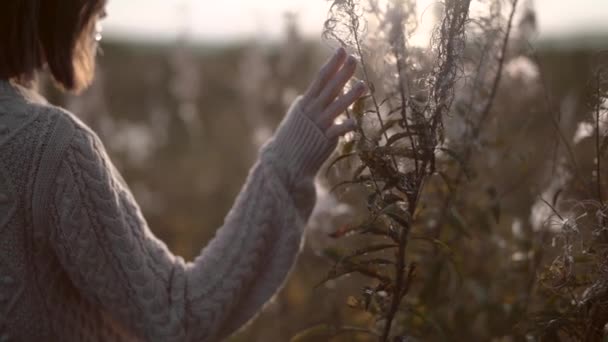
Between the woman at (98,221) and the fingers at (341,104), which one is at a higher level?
the fingers at (341,104)

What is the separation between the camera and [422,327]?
219 centimetres

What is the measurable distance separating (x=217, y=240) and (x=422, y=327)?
653 mm

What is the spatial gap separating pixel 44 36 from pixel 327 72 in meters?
0.75

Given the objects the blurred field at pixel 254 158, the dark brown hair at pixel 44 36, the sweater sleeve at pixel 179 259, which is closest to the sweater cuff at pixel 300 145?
the sweater sleeve at pixel 179 259

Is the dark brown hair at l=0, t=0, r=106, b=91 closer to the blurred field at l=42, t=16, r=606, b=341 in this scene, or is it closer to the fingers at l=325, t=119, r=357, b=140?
the fingers at l=325, t=119, r=357, b=140

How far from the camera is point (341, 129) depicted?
5.90 feet

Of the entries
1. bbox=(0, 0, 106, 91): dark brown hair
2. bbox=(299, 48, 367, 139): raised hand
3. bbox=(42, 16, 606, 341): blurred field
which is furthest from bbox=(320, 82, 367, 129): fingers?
bbox=(0, 0, 106, 91): dark brown hair

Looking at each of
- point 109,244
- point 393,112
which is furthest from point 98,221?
point 393,112

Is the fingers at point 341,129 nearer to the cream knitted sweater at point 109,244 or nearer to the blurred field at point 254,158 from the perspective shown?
the cream knitted sweater at point 109,244

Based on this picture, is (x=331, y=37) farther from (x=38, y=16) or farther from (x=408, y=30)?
(x=38, y=16)

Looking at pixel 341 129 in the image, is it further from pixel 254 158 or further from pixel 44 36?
pixel 254 158

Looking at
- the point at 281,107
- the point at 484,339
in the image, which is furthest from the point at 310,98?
the point at 281,107

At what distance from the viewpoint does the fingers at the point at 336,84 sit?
175 centimetres

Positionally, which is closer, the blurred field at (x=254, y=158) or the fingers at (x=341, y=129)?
the fingers at (x=341, y=129)
